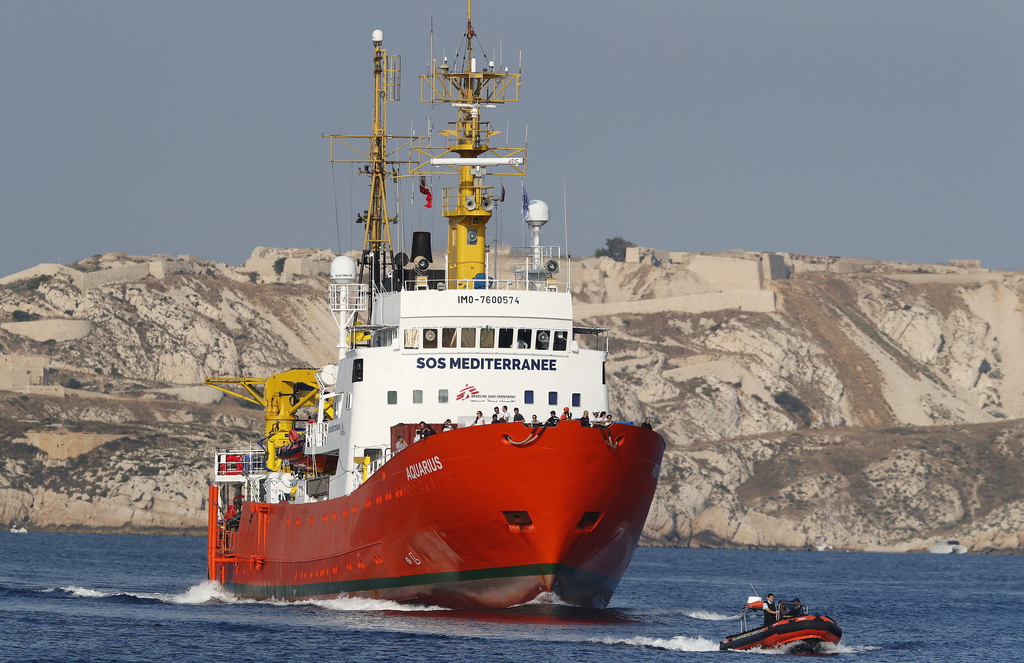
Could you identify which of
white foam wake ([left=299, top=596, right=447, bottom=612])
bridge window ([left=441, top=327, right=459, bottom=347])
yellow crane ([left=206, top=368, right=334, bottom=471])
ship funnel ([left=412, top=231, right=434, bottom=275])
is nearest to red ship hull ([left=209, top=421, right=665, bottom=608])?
white foam wake ([left=299, top=596, right=447, bottom=612])

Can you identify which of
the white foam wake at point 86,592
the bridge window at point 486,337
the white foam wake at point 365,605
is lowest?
the white foam wake at point 86,592

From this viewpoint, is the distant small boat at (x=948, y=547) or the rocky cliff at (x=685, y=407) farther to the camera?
the distant small boat at (x=948, y=547)

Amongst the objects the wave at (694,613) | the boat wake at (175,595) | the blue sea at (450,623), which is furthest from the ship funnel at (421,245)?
the boat wake at (175,595)

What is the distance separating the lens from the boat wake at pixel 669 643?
125 feet

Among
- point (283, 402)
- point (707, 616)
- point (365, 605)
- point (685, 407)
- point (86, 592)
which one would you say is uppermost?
point (685, 407)

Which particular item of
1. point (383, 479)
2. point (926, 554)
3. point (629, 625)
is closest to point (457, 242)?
point (383, 479)

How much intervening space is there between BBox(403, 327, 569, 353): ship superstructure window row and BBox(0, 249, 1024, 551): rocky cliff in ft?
295

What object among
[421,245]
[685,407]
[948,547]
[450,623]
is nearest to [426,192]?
[421,245]

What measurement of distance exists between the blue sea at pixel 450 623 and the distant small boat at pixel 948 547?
5716cm

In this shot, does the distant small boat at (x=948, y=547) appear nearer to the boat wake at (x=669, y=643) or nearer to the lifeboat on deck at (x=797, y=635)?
the boat wake at (x=669, y=643)

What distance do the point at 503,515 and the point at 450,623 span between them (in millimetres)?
3343

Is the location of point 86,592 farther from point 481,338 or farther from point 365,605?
point 481,338

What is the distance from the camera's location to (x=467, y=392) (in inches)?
1731

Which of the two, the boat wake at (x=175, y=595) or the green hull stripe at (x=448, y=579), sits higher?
the green hull stripe at (x=448, y=579)
